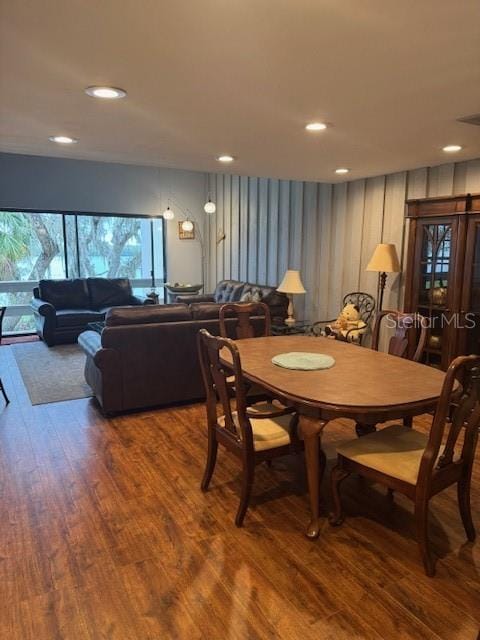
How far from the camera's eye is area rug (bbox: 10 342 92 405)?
14.7 ft

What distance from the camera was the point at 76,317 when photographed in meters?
6.64

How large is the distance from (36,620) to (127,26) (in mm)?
2301

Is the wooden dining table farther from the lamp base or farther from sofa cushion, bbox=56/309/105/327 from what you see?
sofa cushion, bbox=56/309/105/327

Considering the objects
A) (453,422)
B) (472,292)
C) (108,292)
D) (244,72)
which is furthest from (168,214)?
(453,422)

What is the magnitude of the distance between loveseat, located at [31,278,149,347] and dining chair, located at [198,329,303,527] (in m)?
4.51

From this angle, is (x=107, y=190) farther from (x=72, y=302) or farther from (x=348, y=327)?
(x=348, y=327)

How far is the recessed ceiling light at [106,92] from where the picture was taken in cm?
226

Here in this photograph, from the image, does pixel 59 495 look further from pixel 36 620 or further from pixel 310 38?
pixel 310 38

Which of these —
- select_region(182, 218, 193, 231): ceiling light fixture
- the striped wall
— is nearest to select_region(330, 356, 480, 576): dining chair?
the striped wall

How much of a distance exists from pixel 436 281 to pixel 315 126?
1.96 meters

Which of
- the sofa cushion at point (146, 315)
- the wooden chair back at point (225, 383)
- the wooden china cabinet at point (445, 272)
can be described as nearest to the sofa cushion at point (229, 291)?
the sofa cushion at point (146, 315)

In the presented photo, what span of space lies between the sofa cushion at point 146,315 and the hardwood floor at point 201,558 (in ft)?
3.67

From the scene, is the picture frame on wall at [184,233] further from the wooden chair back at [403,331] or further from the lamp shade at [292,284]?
the wooden chair back at [403,331]

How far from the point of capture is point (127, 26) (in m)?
1.61
